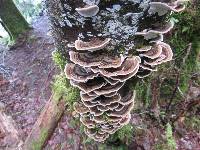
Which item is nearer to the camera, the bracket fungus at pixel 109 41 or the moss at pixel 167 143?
the bracket fungus at pixel 109 41

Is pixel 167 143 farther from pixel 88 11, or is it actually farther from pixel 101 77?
pixel 88 11

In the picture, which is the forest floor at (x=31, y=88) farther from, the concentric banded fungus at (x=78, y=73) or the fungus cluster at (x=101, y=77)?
the concentric banded fungus at (x=78, y=73)

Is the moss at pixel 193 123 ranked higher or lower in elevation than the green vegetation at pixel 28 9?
Answer: higher

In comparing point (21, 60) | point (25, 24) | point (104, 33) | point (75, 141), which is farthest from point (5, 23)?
point (104, 33)

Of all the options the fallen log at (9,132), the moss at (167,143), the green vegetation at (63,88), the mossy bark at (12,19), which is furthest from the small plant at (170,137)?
the mossy bark at (12,19)

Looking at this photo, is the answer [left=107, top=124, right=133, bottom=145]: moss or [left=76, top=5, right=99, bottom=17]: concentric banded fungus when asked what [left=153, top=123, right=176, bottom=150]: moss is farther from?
[left=76, top=5, right=99, bottom=17]: concentric banded fungus

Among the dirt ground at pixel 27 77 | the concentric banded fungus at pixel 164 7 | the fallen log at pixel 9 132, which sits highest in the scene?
the concentric banded fungus at pixel 164 7

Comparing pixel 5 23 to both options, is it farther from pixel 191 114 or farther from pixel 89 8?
pixel 89 8
